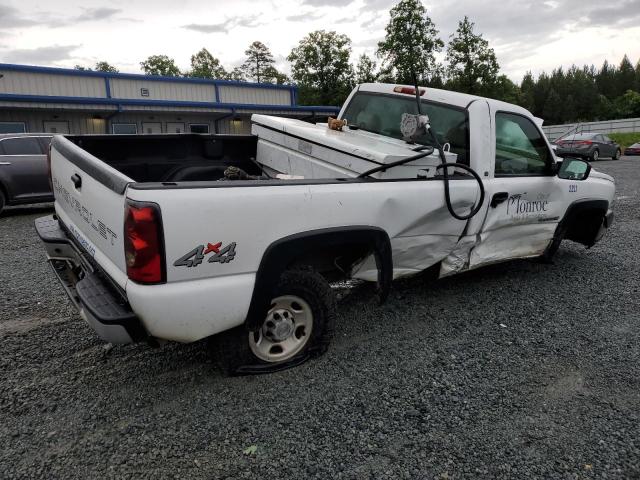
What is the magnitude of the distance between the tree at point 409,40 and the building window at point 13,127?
1083 inches

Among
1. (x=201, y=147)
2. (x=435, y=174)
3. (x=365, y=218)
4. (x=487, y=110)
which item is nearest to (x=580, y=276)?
(x=487, y=110)

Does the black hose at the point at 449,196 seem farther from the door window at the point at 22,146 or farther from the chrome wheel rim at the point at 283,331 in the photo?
the door window at the point at 22,146

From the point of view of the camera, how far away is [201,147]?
14.0 ft

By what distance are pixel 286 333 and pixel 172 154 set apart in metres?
2.13

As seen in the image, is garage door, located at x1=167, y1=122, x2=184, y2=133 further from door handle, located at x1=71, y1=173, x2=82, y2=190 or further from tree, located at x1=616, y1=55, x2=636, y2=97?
tree, located at x1=616, y1=55, x2=636, y2=97

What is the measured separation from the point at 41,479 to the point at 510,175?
151 inches

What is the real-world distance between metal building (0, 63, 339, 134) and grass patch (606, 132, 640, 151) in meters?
26.6

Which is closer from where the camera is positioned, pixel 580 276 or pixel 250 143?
pixel 250 143

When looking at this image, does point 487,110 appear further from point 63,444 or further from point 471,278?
point 63,444

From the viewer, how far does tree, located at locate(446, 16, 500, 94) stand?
3681 cm

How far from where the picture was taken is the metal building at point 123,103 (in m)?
18.3

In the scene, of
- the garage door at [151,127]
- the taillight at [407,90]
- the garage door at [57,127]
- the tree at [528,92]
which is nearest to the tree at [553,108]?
the tree at [528,92]

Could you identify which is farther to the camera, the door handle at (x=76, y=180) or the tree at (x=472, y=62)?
the tree at (x=472, y=62)

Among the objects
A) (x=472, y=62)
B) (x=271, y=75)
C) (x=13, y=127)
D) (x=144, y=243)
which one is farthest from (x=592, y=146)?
(x=271, y=75)
